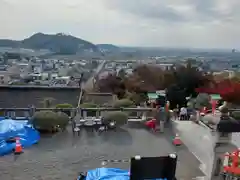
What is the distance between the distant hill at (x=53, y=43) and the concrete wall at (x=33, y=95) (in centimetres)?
15324

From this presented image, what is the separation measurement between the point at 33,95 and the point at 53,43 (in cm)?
16576

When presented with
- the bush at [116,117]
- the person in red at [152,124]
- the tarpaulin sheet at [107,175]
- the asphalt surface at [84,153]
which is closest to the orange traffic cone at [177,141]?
the asphalt surface at [84,153]

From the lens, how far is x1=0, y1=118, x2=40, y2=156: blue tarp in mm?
9105

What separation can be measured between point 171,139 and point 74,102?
914 cm

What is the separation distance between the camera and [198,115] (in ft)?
41.0

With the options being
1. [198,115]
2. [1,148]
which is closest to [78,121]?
[1,148]

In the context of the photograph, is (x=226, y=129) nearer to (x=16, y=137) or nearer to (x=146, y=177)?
(x=146, y=177)

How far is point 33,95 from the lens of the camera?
60.3 feet

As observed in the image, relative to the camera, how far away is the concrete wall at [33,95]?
56.9 feet

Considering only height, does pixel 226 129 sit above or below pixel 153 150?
above

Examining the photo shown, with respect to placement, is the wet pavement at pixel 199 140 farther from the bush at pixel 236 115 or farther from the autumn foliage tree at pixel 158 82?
the autumn foliage tree at pixel 158 82

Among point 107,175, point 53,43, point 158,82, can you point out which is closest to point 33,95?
point 107,175

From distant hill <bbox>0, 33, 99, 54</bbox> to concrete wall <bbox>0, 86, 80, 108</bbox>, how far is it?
153 m

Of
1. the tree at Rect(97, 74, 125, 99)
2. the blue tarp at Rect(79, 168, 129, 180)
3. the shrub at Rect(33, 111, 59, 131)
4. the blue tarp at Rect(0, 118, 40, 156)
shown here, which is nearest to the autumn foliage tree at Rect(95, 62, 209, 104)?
the tree at Rect(97, 74, 125, 99)
